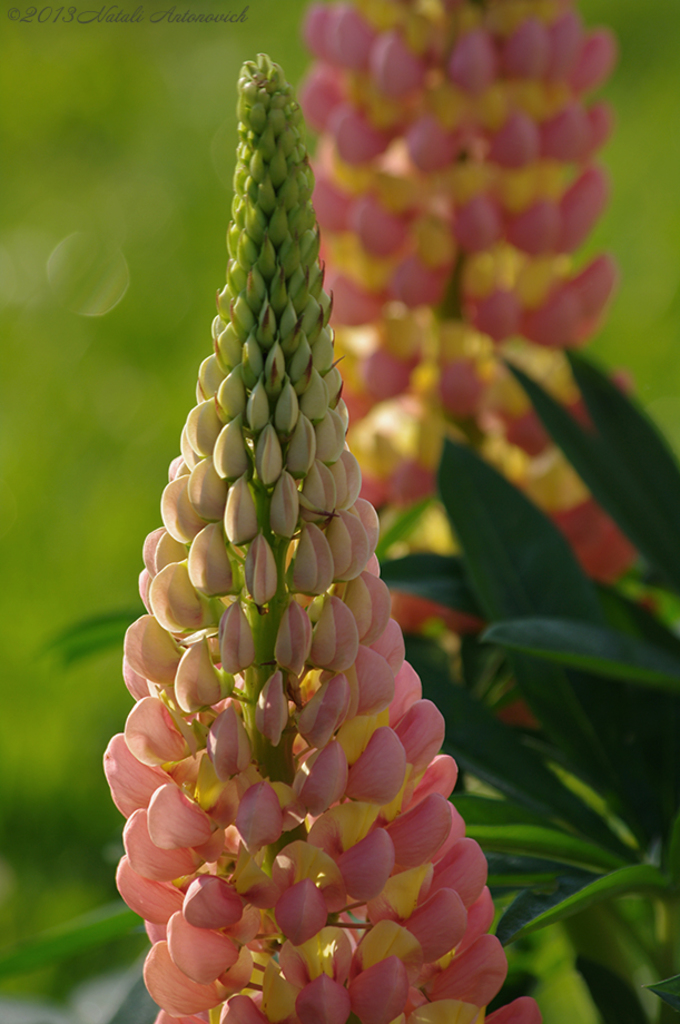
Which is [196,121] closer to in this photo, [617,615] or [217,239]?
[217,239]

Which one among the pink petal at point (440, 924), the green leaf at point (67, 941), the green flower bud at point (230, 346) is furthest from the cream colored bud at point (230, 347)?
the green leaf at point (67, 941)

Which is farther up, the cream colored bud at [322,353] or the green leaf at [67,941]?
the cream colored bud at [322,353]

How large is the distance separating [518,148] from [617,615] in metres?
0.35

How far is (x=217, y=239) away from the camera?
7.52 feet

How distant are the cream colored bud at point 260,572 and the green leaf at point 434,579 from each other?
303 mm

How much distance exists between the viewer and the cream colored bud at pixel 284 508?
36 centimetres

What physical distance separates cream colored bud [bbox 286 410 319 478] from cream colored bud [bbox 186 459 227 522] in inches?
1.1

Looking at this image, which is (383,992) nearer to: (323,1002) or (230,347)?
(323,1002)

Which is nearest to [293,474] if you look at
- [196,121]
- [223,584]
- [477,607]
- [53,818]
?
[223,584]

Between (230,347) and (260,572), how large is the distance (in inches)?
3.3

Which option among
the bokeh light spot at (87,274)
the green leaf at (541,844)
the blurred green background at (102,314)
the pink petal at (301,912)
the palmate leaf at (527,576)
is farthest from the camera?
the bokeh light spot at (87,274)

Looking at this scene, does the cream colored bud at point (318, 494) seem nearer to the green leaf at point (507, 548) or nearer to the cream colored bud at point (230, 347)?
the cream colored bud at point (230, 347)

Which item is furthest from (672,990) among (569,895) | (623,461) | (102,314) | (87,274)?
(87,274)

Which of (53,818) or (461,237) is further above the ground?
(461,237)
